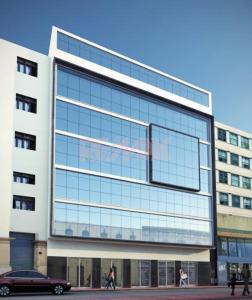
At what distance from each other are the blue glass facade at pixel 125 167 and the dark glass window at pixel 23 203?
6.71 ft

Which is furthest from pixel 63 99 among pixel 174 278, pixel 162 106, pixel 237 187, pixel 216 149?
pixel 237 187

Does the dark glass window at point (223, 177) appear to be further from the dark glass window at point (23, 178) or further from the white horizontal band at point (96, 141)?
the dark glass window at point (23, 178)

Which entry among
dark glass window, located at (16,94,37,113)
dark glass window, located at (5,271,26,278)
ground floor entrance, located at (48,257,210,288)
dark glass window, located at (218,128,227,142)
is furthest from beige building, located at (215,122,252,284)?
dark glass window, located at (5,271,26,278)

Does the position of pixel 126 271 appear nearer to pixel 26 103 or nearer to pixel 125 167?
pixel 125 167

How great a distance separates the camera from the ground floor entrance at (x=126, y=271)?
47375mm

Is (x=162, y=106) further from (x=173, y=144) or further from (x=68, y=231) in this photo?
(x=68, y=231)

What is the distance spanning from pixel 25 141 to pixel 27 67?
636 centimetres

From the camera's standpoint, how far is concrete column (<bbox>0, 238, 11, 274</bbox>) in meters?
42.2

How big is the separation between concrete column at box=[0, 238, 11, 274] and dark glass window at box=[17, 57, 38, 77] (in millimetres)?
14078

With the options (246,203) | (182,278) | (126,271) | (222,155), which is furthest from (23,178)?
(246,203)

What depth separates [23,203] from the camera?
4522 centimetres

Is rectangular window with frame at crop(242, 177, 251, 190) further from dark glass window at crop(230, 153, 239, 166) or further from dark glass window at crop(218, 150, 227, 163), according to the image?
dark glass window at crop(218, 150, 227, 163)

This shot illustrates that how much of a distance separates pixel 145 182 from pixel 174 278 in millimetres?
10710

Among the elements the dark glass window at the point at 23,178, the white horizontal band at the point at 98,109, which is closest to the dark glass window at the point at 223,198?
the white horizontal band at the point at 98,109
